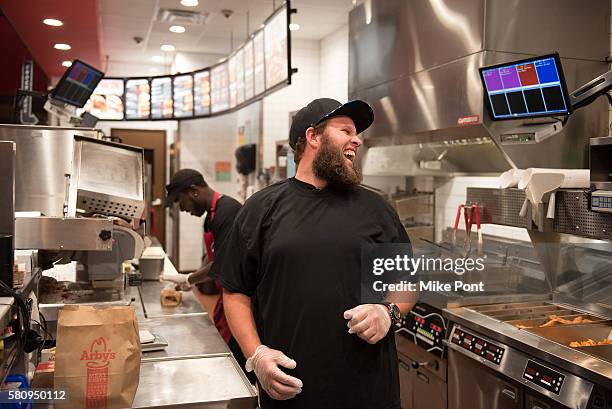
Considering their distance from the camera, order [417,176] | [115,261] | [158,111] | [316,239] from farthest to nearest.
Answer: [158,111], [417,176], [115,261], [316,239]

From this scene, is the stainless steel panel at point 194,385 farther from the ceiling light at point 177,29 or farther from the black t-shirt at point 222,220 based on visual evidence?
the ceiling light at point 177,29

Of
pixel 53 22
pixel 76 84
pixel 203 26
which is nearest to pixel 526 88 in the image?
pixel 76 84

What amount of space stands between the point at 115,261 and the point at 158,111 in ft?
16.6

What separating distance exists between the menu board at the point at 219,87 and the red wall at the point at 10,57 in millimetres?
2133

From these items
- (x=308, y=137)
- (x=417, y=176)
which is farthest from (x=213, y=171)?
(x=308, y=137)

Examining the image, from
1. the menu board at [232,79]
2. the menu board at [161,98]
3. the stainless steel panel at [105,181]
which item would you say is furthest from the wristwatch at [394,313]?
the menu board at [161,98]

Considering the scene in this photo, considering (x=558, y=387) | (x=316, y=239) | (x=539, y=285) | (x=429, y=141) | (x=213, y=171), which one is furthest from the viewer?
(x=213, y=171)

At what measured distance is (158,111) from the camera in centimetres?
779

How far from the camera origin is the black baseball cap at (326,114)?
2025 mm

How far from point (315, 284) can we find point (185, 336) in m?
1.03

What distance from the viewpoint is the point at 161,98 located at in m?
7.77

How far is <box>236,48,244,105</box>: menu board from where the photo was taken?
5930 mm

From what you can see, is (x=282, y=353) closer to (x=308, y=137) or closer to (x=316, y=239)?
(x=316, y=239)

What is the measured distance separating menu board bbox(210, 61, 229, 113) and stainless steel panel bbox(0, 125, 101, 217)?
9.91ft
